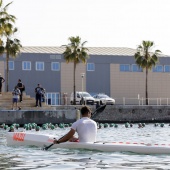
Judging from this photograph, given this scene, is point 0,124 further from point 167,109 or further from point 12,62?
point 12,62

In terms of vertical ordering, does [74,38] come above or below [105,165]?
above

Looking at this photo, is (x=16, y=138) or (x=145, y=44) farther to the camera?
(x=145, y=44)

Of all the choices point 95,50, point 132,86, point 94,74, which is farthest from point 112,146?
point 95,50

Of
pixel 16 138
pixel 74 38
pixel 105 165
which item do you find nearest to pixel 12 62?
pixel 74 38

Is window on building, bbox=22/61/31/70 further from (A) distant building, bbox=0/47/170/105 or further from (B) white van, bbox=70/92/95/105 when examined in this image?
(B) white van, bbox=70/92/95/105

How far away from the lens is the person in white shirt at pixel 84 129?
22.0m

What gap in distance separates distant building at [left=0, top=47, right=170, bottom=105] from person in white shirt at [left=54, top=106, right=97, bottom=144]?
57073 millimetres

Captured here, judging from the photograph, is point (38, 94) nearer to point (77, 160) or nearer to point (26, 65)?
point (77, 160)

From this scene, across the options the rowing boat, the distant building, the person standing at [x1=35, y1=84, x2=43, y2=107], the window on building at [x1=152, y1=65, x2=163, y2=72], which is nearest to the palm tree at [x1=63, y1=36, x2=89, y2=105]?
the distant building

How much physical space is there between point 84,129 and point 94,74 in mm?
62786

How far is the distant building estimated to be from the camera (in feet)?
266

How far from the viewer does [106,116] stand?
59750 mm

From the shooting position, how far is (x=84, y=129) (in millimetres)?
22219

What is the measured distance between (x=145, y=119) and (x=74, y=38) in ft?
61.9
